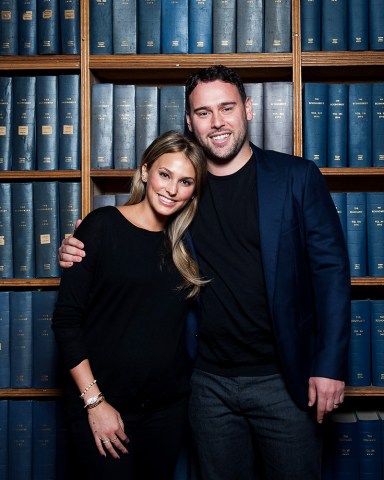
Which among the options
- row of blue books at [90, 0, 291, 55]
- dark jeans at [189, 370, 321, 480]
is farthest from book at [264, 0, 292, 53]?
dark jeans at [189, 370, 321, 480]

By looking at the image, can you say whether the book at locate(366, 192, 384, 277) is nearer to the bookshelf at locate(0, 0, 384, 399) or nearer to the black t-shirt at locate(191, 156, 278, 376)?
the bookshelf at locate(0, 0, 384, 399)

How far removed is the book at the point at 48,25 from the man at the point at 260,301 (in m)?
0.59

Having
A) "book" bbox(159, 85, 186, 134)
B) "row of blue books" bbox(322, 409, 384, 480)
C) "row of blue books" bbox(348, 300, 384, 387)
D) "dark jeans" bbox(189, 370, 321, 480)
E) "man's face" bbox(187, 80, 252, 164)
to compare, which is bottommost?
"row of blue books" bbox(322, 409, 384, 480)

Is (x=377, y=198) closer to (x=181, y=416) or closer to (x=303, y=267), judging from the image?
(x=303, y=267)

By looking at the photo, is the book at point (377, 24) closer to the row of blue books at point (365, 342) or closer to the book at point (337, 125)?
the book at point (337, 125)

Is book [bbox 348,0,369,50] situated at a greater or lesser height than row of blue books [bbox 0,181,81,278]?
greater

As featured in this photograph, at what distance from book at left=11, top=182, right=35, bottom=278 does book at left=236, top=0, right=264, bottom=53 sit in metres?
0.93

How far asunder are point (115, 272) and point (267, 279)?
427 mm

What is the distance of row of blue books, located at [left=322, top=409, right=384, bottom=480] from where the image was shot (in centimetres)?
186

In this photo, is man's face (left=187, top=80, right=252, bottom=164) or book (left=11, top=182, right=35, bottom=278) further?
book (left=11, top=182, right=35, bottom=278)

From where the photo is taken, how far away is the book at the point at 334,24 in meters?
1.83

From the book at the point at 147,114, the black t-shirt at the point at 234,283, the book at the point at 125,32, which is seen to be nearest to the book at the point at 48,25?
the book at the point at 125,32

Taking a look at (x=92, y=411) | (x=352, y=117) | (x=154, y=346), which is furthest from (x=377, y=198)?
(x=92, y=411)

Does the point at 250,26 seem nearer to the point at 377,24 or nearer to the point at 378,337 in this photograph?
the point at 377,24
